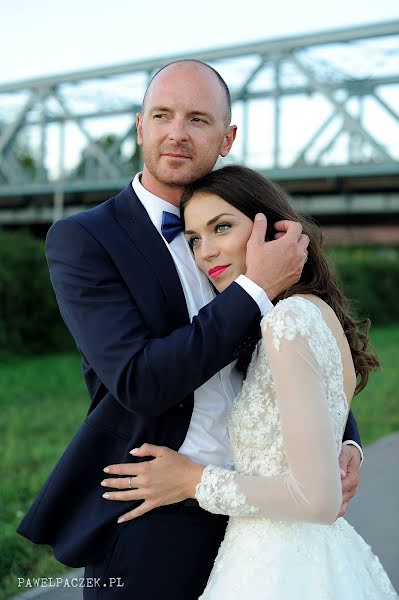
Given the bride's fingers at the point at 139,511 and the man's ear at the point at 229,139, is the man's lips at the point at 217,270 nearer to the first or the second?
the man's ear at the point at 229,139

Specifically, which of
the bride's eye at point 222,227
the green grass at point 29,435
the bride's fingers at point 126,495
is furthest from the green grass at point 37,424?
the bride's eye at point 222,227

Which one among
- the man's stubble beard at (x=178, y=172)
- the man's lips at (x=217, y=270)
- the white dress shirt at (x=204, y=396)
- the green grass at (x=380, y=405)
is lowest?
the green grass at (x=380, y=405)

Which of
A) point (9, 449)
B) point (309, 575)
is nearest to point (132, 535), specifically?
point (309, 575)

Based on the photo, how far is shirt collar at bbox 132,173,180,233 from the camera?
211cm

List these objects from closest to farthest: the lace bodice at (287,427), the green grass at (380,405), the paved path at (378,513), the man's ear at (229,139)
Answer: the lace bodice at (287,427) → the man's ear at (229,139) → the paved path at (378,513) → the green grass at (380,405)

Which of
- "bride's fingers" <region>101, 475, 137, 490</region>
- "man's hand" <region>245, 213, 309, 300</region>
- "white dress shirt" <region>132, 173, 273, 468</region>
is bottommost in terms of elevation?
"bride's fingers" <region>101, 475, 137, 490</region>

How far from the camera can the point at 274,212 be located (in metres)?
2.03

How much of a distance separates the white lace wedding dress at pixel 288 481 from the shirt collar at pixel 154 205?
1.59 feet

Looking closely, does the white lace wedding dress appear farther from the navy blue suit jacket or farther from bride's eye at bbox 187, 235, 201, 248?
bride's eye at bbox 187, 235, 201, 248

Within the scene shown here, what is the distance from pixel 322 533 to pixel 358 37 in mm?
39757

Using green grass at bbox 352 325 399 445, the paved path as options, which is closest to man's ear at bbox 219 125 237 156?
the paved path

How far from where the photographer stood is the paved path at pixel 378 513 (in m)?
3.40

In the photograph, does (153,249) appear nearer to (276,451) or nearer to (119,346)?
(119,346)

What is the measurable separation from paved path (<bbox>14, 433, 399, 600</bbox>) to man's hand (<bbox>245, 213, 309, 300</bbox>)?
210 cm
